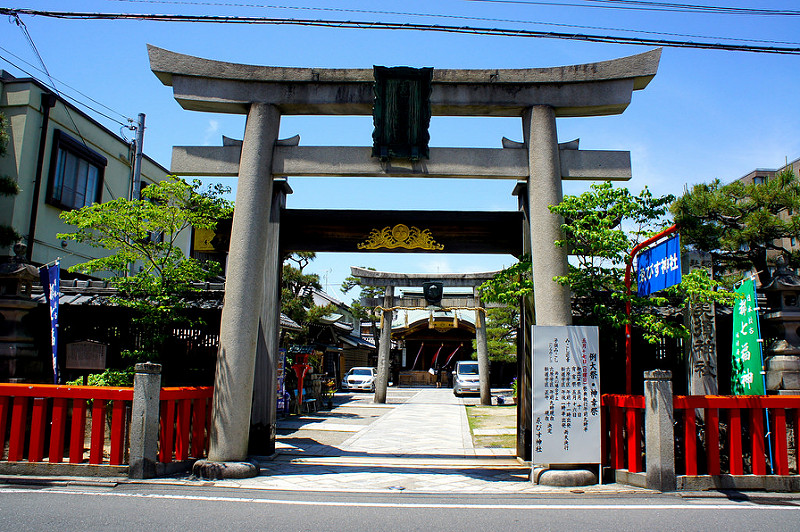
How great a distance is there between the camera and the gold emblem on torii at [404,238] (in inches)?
413

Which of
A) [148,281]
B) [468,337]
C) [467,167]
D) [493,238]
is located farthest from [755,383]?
[468,337]

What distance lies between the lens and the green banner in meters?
9.07

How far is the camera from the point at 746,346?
31.0ft

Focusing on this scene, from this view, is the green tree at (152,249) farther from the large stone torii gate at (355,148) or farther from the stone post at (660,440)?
the stone post at (660,440)

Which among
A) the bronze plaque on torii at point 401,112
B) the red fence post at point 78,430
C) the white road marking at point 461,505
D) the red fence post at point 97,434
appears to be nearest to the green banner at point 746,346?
the white road marking at point 461,505

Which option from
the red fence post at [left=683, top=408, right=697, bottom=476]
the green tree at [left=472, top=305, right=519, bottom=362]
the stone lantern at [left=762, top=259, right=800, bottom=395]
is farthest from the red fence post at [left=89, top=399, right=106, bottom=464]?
the green tree at [left=472, top=305, right=519, bottom=362]

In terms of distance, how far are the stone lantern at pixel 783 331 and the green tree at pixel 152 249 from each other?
1026 cm

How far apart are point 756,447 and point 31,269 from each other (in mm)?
12433

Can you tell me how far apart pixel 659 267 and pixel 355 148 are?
205 inches

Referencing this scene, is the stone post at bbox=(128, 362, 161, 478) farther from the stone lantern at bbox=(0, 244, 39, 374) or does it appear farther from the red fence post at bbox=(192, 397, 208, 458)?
the stone lantern at bbox=(0, 244, 39, 374)

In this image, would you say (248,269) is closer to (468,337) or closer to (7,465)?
(7,465)

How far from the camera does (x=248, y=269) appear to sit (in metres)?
9.25

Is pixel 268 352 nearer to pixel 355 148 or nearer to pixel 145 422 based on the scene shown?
pixel 145 422

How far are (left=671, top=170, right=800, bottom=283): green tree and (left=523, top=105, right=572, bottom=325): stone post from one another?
1144 centimetres
